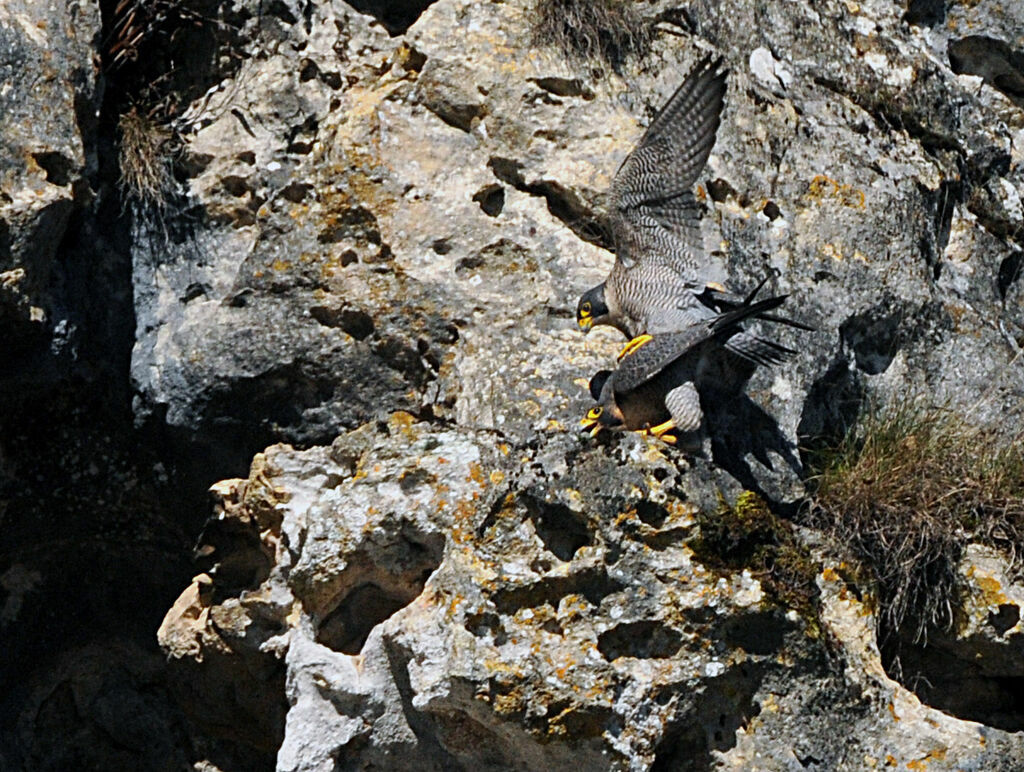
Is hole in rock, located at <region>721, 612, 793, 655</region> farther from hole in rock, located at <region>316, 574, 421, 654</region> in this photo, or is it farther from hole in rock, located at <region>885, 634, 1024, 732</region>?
hole in rock, located at <region>316, 574, 421, 654</region>

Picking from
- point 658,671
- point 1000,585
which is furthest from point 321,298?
point 1000,585

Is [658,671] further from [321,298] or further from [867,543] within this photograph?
[321,298]

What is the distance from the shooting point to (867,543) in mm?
5535

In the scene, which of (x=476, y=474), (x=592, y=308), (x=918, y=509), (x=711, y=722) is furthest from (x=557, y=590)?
(x=918, y=509)

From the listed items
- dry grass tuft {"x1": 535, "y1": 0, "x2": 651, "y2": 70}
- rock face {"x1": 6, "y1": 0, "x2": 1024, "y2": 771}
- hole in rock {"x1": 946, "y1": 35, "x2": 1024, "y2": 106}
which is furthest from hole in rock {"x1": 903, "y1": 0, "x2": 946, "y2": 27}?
dry grass tuft {"x1": 535, "y1": 0, "x2": 651, "y2": 70}

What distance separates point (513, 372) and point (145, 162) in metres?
1.86

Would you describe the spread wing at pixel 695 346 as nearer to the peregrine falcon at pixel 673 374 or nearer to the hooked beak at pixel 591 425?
the peregrine falcon at pixel 673 374

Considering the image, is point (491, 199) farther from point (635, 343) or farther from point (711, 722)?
point (711, 722)

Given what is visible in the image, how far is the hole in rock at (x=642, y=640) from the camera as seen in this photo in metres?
5.02

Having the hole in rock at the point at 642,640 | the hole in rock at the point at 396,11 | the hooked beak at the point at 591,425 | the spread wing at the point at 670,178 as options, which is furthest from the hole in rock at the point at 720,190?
the hole in rock at the point at 642,640

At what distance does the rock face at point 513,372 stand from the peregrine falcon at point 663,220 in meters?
0.19

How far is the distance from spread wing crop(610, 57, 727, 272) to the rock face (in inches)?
9.9

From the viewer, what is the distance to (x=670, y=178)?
6027mm

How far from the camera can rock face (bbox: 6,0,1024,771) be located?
5070mm
